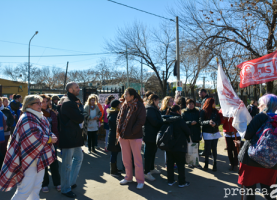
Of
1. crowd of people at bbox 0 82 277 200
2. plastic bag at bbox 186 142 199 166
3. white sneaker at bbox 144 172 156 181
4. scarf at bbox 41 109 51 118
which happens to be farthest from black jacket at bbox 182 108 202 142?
scarf at bbox 41 109 51 118

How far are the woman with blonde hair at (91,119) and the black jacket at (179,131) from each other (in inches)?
125

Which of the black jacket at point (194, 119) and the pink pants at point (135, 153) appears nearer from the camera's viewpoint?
the pink pants at point (135, 153)

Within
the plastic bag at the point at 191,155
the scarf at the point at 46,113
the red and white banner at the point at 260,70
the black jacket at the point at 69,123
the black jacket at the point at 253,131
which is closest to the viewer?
the black jacket at the point at 253,131

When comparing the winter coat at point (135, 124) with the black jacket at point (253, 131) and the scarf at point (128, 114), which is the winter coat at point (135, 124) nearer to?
the scarf at point (128, 114)

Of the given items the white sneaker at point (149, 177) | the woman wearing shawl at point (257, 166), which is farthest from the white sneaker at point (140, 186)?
the woman wearing shawl at point (257, 166)

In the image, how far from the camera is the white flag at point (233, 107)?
3.33 meters

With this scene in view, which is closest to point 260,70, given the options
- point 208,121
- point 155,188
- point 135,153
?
point 208,121

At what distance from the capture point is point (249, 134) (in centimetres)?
292

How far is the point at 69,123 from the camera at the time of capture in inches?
152

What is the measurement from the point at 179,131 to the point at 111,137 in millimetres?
1613

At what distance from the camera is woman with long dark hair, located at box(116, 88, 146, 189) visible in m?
4.23

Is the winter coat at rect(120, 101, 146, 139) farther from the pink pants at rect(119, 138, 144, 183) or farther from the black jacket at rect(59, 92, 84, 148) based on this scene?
the black jacket at rect(59, 92, 84, 148)

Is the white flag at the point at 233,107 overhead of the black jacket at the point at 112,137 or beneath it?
overhead

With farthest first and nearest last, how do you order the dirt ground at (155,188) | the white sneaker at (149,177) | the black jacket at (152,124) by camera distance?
the white sneaker at (149,177) < the black jacket at (152,124) < the dirt ground at (155,188)
